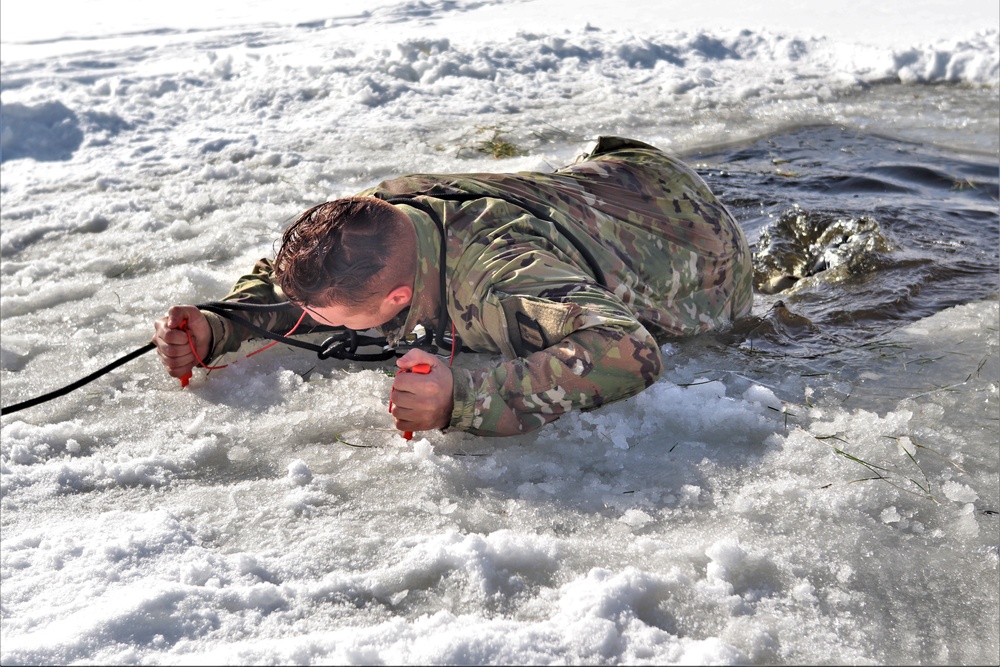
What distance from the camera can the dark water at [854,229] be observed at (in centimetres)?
340

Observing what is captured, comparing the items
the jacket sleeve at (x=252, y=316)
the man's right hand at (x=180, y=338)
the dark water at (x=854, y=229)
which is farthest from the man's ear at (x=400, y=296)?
the dark water at (x=854, y=229)

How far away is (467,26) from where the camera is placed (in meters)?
9.84

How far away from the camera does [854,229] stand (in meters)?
4.18

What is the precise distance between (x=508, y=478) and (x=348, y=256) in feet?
2.43

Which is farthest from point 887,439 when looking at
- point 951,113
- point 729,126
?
point 951,113

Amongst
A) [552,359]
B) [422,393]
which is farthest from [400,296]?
[552,359]

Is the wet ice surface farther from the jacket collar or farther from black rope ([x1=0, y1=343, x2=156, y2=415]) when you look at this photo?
the jacket collar

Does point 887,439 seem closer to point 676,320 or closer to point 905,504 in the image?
point 905,504

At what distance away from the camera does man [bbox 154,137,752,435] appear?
231 centimetres

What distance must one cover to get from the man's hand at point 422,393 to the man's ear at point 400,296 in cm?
18

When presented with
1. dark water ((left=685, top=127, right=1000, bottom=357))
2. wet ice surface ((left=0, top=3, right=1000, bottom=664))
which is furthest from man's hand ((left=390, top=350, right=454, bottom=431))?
dark water ((left=685, top=127, right=1000, bottom=357))

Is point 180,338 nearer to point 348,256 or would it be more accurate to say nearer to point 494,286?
point 348,256

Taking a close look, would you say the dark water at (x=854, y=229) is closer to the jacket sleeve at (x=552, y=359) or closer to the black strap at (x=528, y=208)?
the black strap at (x=528, y=208)

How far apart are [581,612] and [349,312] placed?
3.46 feet
